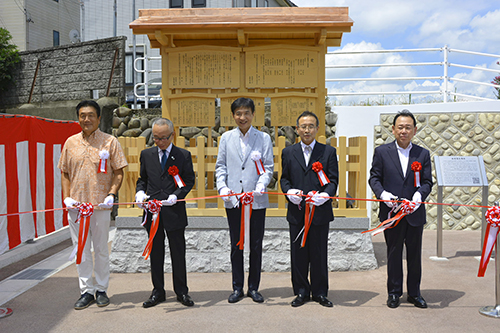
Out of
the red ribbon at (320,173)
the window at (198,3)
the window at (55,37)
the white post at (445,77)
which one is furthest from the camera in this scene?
the window at (55,37)

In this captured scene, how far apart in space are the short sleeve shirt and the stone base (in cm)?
146

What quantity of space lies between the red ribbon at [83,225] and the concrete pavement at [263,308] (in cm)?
56

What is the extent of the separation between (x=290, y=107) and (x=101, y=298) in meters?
3.57

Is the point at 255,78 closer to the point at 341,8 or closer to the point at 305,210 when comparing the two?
the point at 341,8

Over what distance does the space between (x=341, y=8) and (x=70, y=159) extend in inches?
157

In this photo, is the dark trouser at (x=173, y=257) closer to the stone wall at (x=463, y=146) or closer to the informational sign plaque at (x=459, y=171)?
the informational sign plaque at (x=459, y=171)

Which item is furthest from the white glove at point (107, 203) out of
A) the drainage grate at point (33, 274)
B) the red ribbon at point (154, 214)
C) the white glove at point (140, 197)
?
the drainage grate at point (33, 274)

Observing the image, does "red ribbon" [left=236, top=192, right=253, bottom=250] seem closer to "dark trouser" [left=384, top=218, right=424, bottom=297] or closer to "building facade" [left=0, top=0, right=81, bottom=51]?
"dark trouser" [left=384, top=218, right=424, bottom=297]

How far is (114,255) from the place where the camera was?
5465 mm

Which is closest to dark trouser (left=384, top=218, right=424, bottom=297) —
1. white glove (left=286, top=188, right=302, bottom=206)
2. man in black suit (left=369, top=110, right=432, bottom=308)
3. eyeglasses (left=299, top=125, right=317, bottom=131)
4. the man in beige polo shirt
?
man in black suit (left=369, top=110, right=432, bottom=308)

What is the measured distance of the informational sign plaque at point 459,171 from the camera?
6211 mm

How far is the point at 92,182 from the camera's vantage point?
4059 millimetres

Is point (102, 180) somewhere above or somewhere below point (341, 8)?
below

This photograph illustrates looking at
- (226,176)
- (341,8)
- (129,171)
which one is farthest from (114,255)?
(341,8)
